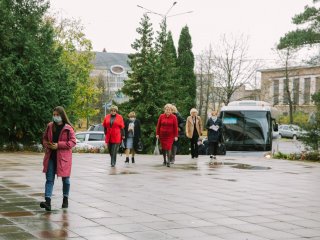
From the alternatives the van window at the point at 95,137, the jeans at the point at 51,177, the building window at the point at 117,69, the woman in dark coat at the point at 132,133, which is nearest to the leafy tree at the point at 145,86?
the van window at the point at 95,137

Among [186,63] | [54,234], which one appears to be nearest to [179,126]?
[54,234]

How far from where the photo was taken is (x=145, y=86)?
34.6 metres

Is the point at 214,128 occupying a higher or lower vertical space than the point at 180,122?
lower

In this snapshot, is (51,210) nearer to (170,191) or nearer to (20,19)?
(170,191)

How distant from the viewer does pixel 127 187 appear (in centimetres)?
1198

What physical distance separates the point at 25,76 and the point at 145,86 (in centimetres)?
1111

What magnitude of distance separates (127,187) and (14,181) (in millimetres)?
2632

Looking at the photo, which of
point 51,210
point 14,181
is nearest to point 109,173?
point 14,181

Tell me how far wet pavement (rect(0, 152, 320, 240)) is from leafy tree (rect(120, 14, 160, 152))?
60.0 ft

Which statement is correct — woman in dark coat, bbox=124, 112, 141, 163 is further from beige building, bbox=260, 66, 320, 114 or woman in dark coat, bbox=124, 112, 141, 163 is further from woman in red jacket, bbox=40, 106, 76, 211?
beige building, bbox=260, 66, 320, 114

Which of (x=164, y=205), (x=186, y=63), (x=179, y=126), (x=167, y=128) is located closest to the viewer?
(x=164, y=205)

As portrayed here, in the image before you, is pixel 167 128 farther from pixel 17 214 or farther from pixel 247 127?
pixel 247 127

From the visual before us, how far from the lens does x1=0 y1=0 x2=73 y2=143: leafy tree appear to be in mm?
24219

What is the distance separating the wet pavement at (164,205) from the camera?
7.36m
